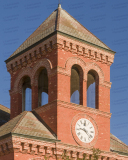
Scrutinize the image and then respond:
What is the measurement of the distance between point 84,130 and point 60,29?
7.61 metres

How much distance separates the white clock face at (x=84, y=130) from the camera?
3288 cm

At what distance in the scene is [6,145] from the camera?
2991cm

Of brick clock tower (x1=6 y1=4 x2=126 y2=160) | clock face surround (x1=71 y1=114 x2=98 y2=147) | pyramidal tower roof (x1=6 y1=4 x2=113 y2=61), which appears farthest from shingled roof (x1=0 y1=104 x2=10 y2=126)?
clock face surround (x1=71 y1=114 x2=98 y2=147)

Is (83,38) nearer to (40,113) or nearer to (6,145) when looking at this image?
(40,113)

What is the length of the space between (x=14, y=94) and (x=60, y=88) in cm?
528

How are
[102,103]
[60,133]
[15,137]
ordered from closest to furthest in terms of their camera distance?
[15,137], [60,133], [102,103]

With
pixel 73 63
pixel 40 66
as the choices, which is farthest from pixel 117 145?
pixel 40 66

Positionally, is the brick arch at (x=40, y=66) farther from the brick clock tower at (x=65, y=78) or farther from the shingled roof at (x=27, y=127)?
the shingled roof at (x=27, y=127)

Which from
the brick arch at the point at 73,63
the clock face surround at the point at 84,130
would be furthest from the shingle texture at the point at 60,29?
the clock face surround at the point at 84,130

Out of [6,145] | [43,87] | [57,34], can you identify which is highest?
[57,34]

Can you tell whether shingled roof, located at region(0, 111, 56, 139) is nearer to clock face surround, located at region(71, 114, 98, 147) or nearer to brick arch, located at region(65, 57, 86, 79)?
clock face surround, located at region(71, 114, 98, 147)

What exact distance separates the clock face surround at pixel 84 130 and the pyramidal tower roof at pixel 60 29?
6.01 meters

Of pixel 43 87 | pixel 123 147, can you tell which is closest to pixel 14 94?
pixel 43 87

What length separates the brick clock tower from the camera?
32.7 meters
